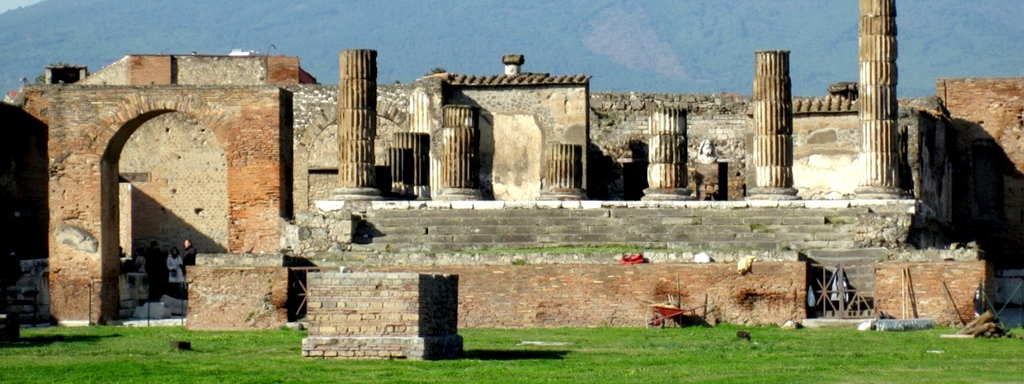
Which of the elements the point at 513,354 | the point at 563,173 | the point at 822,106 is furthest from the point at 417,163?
the point at 513,354

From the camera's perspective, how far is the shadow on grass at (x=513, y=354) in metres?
30.1

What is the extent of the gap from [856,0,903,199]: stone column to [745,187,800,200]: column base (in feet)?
4.07

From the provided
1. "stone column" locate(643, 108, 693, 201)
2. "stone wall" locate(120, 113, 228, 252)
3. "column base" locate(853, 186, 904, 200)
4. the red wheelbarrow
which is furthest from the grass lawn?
"stone wall" locate(120, 113, 228, 252)

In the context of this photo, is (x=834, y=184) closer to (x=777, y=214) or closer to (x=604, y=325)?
(x=777, y=214)

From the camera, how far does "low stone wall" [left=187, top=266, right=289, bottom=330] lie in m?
37.8

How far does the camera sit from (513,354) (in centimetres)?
3083

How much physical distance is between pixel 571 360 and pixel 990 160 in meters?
27.4

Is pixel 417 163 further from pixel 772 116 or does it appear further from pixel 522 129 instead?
pixel 522 129

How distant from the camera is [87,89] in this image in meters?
43.9

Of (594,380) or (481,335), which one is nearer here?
(594,380)

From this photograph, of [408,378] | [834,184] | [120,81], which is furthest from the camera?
[120,81]

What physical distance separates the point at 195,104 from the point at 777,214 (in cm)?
1012

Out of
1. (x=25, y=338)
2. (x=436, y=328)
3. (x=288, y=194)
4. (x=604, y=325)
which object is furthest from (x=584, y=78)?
(x=436, y=328)

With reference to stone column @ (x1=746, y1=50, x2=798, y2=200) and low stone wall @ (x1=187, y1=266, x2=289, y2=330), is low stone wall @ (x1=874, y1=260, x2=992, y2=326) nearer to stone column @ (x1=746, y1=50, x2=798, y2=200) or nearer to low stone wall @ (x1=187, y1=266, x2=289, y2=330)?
stone column @ (x1=746, y1=50, x2=798, y2=200)
